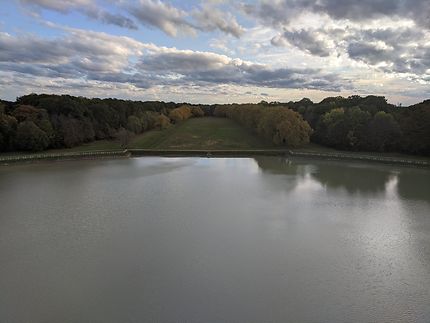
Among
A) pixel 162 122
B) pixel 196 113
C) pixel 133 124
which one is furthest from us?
pixel 196 113

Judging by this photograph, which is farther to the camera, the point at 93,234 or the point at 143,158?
the point at 143,158

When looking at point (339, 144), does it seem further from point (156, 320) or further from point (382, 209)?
point (156, 320)

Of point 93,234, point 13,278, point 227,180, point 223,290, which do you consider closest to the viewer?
point 223,290

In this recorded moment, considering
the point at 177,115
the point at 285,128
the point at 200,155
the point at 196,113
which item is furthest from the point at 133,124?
the point at 196,113

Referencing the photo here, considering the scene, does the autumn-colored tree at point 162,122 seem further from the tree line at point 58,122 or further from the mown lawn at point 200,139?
the tree line at point 58,122

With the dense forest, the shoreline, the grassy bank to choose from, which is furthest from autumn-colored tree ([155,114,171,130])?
the shoreline

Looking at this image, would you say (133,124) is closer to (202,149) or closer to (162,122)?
(162,122)

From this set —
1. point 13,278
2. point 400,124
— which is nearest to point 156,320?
point 13,278
